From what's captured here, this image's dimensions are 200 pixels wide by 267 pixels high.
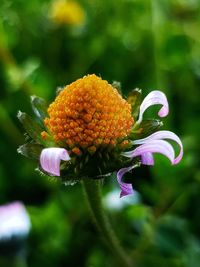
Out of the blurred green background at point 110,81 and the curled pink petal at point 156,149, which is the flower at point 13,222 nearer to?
the blurred green background at point 110,81

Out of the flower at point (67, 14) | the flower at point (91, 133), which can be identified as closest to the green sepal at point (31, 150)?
the flower at point (91, 133)

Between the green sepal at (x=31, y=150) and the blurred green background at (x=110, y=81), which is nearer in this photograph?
the green sepal at (x=31, y=150)

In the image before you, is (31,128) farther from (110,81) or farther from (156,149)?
(110,81)

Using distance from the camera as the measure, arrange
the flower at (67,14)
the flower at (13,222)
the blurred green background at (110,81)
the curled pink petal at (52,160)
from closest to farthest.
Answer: the curled pink petal at (52,160) < the flower at (13,222) < the blurred green background at (110,81) < the flower at (67,14)

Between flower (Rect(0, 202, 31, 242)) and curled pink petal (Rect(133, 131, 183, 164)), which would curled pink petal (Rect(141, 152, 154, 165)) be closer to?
curled pink petal (Rect(133, 131, 183, 164))

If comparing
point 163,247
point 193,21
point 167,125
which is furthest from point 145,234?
point 193,21

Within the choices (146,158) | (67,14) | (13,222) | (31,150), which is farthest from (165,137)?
(67,14)
